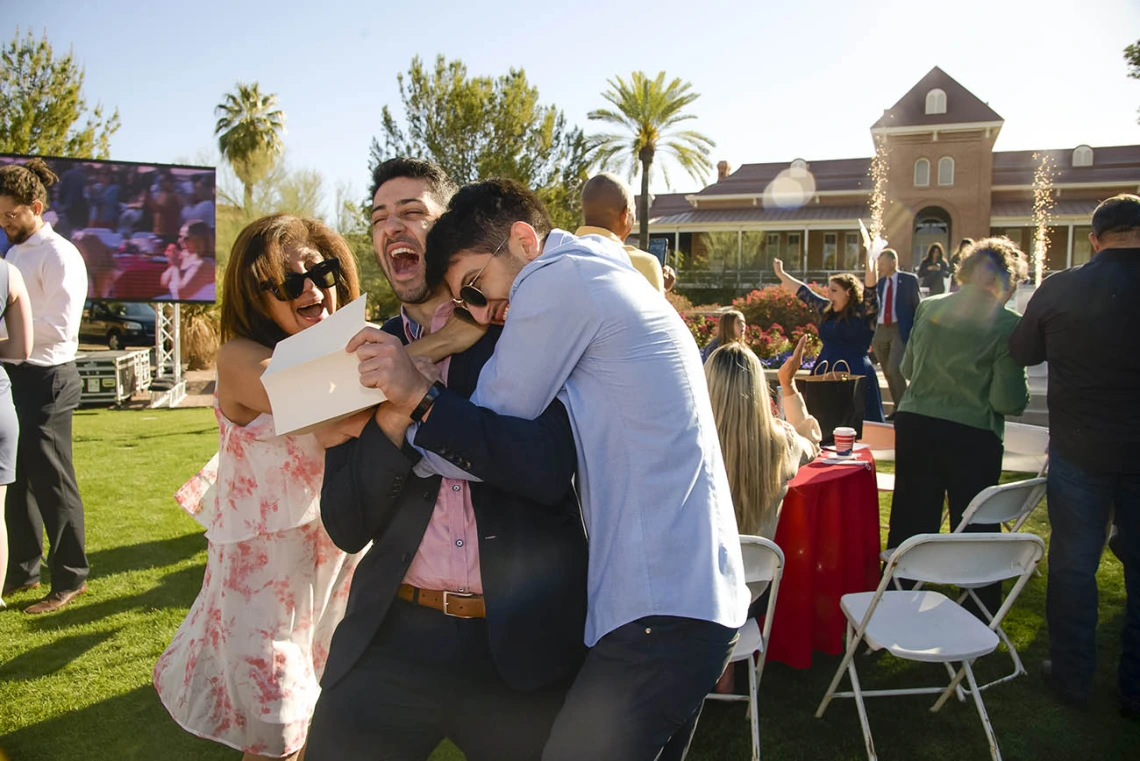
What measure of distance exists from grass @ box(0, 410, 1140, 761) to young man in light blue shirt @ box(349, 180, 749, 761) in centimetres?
202

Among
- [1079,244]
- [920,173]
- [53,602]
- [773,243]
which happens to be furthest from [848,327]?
[1079,244]

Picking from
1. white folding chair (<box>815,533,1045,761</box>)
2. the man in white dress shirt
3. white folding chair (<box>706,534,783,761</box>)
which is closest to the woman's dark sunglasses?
white folding chair (<box>706,534,783,761</box>)

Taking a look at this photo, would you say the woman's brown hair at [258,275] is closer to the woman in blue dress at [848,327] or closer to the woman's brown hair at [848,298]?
the woman in blue dress at [848,327]

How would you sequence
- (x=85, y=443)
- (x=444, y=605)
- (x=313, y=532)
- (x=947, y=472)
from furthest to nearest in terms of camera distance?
(x=85, y=443) < (x=947, y=472) < (x=313, y=532) < (x=444, y=605)

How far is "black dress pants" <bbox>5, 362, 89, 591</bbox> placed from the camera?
176 inches

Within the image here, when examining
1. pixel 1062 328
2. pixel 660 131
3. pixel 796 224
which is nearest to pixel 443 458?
pixel 1062 328

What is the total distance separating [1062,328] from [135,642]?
16.5 ft

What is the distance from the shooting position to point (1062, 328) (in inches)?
144

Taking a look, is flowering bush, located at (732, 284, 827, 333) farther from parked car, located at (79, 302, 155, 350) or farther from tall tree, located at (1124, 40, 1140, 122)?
parked car, located at (79, 302, 155, 350)

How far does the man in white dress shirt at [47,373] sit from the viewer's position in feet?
14.5

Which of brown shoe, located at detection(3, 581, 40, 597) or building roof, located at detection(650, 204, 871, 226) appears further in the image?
building roof, located at detection(650, 204, 871, 226)

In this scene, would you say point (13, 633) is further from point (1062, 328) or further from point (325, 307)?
point (1062, 328)

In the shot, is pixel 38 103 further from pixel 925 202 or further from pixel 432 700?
pixel 925 202

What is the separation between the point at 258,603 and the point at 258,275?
1.01 meters
